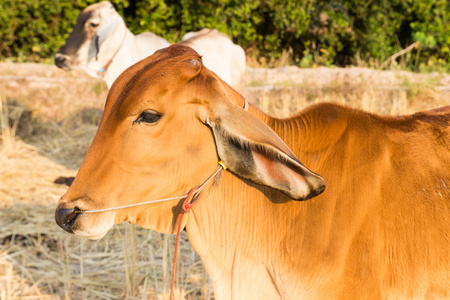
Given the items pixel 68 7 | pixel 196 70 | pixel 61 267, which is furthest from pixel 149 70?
pixel 68 7

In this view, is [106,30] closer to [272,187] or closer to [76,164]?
[76,164]

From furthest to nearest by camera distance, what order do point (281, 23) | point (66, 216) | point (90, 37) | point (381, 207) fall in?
point (281, 23), point (90, 37), point (381, 207), point (66, 216)

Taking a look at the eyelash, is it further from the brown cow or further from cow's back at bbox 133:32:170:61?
cow's back at bbox 133:32:170:61

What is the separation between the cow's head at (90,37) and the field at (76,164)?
1.12 m

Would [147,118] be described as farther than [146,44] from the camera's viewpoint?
No

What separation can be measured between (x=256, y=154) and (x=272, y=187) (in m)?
0.16

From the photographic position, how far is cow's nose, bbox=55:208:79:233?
192 centimetres

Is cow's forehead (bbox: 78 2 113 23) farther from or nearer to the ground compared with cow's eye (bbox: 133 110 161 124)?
nearer to the ground

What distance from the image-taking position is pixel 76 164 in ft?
21.8

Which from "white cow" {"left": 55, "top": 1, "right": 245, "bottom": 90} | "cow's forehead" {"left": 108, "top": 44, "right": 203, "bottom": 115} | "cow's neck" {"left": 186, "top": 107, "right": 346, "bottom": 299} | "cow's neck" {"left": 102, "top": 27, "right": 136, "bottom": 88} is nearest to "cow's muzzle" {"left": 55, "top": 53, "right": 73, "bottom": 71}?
"white cow" {"left": 55, "top": 1, "right": 245, "bottom": 90}

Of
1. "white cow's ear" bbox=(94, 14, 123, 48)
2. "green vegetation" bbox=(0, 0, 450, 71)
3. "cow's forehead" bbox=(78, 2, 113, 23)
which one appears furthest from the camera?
"green vegetation" bbox=(0, 0, 450, 71)

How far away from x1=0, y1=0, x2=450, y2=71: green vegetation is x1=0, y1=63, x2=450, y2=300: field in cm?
306

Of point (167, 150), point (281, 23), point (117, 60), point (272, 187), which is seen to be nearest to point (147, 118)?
point (167, 150)

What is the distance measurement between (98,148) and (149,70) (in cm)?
39
